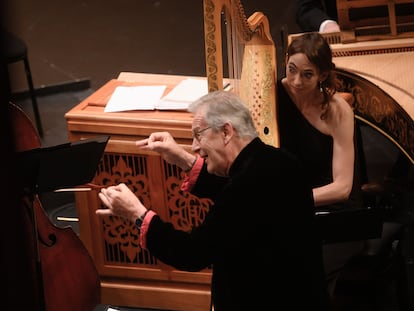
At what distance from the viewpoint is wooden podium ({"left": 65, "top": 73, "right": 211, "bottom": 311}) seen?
2799 millimetres

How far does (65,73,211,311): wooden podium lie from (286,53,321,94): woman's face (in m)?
0.43

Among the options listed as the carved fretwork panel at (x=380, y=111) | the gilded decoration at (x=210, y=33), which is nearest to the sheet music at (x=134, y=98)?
the carved fretwork panel at (x=380, y=111)

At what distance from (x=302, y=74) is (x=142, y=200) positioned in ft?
2.72

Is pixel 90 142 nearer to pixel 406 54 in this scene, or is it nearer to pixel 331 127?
pixel 331 127

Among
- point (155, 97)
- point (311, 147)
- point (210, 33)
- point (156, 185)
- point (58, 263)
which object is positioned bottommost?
point (58, 263)

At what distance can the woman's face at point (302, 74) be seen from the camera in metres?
2.62

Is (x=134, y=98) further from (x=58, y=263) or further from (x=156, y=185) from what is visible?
(x=58, y=263)

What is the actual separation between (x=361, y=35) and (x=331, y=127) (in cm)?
116

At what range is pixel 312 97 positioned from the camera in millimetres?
2717

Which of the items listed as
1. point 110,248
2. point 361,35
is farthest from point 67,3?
point 110,248

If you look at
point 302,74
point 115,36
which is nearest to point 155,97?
point 302,74

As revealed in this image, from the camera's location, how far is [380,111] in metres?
2.97

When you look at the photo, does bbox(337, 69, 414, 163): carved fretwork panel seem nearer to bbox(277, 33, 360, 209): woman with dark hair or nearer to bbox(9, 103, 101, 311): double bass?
bbox(277, 33, 360, 209): woman with dark hair

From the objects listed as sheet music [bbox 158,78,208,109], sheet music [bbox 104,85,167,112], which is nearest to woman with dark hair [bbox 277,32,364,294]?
sheet music [bbox 158,78,208,109]
